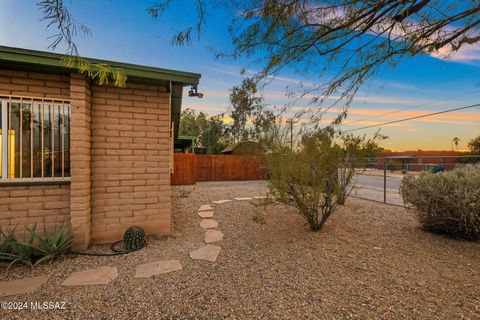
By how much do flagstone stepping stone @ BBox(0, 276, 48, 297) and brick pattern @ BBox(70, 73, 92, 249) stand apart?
0.81 meters

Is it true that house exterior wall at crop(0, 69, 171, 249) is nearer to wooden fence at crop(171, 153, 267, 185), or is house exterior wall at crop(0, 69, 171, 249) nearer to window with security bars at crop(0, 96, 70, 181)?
window with security bars at crop(0, 96, 70, 181)

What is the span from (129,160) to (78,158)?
0.70 meters

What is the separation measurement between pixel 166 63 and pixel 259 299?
13.1ft

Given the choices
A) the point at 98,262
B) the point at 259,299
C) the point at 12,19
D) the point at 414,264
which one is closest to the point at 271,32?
the point at 12,19

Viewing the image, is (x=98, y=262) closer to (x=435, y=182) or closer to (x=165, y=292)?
(x=165, y=292)

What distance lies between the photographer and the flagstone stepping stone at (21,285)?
241 cm

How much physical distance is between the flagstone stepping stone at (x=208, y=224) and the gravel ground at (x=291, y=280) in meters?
0.44

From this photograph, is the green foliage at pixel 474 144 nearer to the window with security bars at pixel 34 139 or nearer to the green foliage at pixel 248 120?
the green foliage at pixel 248 120

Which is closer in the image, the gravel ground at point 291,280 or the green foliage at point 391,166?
the gravel ground at point 291,280

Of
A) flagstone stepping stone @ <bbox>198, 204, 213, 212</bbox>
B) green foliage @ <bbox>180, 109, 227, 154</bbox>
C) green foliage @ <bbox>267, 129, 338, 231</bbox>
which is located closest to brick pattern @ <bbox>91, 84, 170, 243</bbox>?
green foliage @ <bbox>267, 129, 338, 231</bbox>

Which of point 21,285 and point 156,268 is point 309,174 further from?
point 21,285

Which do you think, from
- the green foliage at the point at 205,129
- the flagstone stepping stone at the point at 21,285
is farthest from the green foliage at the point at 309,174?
the green foliage at the point at 205,129

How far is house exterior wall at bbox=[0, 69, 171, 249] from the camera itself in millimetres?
3418

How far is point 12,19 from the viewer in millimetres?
2229
